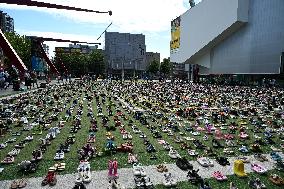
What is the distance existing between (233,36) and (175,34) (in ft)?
135

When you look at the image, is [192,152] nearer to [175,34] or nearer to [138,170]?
[138,170]

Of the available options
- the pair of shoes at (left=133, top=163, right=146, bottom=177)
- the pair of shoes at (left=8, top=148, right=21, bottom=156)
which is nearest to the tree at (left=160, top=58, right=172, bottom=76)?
the pair of shoes at (left=8, top=148, right=21, bottom=156)

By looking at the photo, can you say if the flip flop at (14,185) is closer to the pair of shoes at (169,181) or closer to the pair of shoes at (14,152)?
the pair of shoes at (14,152)

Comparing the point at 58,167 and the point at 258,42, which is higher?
the point at 258,42

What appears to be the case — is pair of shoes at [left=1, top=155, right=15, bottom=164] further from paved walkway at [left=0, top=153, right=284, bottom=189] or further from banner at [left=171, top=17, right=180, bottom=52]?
banner at [left=171, top=17, right=180, bottom=52]

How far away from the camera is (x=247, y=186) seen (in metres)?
9.90

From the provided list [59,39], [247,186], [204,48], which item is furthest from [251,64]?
[247,186]

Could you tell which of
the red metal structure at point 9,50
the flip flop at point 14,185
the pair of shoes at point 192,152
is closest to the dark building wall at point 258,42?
the red metal structure at point 9,50

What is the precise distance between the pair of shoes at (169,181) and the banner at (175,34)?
10454 cm

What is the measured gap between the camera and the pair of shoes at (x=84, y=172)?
10.2m

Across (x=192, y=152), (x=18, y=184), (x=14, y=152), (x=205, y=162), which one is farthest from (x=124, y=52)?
(x=18, y=184)

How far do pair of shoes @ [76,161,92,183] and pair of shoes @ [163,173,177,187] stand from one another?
257 centimetres

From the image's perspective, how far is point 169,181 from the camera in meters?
10.1

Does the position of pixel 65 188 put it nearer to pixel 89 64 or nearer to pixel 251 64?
pixel 251 64
